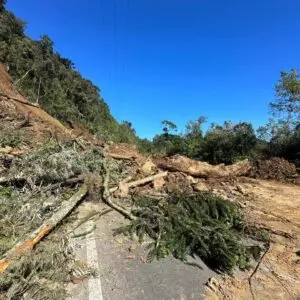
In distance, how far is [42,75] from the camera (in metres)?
30.2

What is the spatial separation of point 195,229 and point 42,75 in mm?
28435

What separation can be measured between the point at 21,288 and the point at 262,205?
5.64 metres

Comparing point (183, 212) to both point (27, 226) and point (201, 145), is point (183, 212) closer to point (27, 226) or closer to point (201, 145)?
point (27, 226)

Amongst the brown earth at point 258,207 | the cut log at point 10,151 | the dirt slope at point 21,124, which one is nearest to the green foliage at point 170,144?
the dirt slope at point 21,124

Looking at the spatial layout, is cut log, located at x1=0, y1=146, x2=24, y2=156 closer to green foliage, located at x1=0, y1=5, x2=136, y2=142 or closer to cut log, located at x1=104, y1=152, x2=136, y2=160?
cut log, located at x1=104, y1=152, x2=136, y2=160

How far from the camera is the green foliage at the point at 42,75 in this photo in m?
25.3

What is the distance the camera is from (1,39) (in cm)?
2517

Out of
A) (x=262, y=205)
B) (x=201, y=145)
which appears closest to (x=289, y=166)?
(x=262, y=205)

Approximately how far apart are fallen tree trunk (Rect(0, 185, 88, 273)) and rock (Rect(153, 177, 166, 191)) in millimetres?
2410

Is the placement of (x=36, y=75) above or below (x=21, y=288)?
above

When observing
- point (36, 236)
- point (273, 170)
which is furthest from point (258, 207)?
point (36, 236)

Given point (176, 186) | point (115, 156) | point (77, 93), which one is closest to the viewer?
point (176, 186)

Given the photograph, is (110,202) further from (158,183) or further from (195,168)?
(195,168)

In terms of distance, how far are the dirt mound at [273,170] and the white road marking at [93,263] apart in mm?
7540
